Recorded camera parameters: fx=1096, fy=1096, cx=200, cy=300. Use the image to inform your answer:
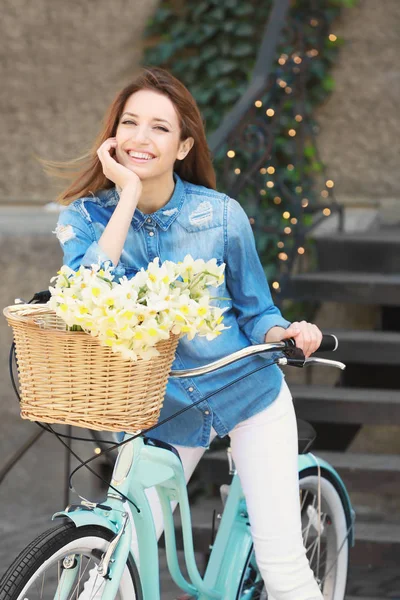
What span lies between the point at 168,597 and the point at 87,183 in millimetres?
2051

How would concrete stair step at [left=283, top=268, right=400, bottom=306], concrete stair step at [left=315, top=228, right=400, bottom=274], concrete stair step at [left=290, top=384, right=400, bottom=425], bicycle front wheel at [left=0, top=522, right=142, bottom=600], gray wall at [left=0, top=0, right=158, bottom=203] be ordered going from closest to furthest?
1. bicycle front wheel at [left=0, top=522, right=142, bottom=600]
2. concrete stair step at [left=290, top=384, right=400, bottom=425]
3. concrete stair step at [left=283, top=268, right=400, bottom=306]
4. concrete stair step at [left=315, top=228, right=400, bottom=274]
5. gray wall at [left=0, top=0, right=158, bottom=203]

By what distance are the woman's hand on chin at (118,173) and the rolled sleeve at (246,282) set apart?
32cm

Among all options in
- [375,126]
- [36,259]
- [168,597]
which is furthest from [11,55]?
[168,597]

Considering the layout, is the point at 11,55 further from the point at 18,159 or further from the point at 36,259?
the point at 36,259

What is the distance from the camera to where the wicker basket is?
2354 millimetres

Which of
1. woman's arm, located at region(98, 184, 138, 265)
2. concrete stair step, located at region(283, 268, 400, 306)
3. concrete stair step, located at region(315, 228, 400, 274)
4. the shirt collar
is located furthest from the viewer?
concrete stair step, located at region(315, 228, 400, 274)

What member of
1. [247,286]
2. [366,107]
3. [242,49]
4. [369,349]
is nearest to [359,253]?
[369,349]

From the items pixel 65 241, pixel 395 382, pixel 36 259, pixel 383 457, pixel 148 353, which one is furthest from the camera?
pixel 36 259

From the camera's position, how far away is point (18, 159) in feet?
23.9

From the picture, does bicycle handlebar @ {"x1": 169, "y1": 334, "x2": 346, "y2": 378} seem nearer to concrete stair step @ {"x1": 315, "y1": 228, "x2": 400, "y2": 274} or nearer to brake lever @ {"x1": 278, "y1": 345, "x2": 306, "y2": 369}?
brake lever @ {"x1": 278, "y1": 345, "x2": 306, "y2": 369}

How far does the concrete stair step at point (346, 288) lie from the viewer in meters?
5.57

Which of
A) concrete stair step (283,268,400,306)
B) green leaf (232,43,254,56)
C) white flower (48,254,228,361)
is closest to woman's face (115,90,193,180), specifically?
white flower (48,254,228,361)

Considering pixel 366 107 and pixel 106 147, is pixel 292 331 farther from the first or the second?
pixel 366 107

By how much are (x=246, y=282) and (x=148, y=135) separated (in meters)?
0.48
